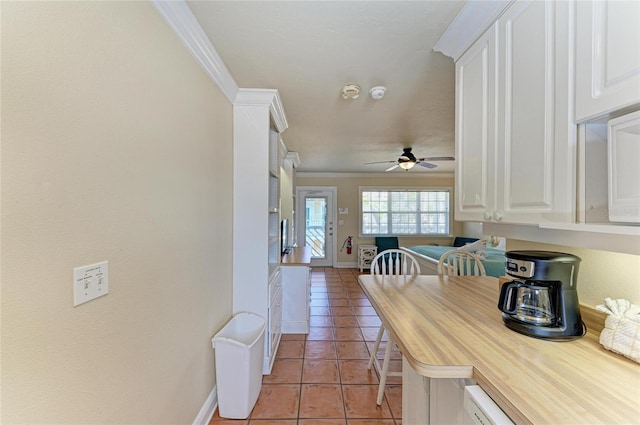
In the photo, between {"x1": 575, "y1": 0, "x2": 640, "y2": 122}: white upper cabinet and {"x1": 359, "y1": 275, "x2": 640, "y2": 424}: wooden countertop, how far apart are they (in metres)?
0.75

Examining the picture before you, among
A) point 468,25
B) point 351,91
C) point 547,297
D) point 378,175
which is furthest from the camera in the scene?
point 378,175

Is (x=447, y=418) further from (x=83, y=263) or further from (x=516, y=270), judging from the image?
(x=83, y=263)

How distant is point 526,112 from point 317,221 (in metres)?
6.08

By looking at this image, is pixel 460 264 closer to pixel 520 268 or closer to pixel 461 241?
pixel 520 268

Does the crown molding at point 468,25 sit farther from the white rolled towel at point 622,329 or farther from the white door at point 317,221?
the white door at point 317,221

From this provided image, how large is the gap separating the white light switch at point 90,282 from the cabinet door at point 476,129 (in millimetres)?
1592

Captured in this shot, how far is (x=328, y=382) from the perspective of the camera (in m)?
2.35

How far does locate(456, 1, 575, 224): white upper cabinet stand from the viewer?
961 millimetres

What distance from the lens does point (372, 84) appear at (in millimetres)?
2117

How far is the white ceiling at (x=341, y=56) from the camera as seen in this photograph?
1.35 metres

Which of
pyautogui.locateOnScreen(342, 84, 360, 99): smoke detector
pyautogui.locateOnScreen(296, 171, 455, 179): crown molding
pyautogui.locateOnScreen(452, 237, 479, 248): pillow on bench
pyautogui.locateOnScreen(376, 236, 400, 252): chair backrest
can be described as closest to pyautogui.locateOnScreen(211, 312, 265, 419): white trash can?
pyautogui.locateOnScreen(342, 84, 360, 99): smoke detector

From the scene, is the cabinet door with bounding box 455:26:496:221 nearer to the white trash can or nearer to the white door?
the white trash can

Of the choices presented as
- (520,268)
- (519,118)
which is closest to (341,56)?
(519,118)

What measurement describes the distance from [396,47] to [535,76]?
829 millimetres
